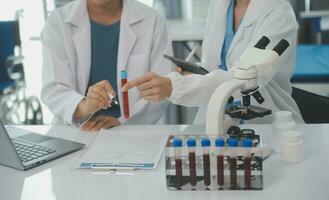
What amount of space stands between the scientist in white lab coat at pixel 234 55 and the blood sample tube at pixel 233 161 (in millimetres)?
239

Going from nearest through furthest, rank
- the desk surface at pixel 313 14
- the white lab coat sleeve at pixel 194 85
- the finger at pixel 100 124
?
the white lab coat sleeve at pixel 194 85
the finger at pixel 100 124
the desk surface at pixel 313 14

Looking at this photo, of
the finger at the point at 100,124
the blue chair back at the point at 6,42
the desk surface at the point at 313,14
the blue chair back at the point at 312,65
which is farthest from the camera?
the desk surface at the point at 313,14

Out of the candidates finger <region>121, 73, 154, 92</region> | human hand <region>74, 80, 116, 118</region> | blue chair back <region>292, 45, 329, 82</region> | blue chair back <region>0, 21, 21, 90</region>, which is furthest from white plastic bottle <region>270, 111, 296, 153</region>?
blue chair back <region>0, 21, 21, 90</region>

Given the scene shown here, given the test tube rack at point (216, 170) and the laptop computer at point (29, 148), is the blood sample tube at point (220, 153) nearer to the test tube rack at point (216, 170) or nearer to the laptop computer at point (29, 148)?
the test tube rack at point (216, 170)

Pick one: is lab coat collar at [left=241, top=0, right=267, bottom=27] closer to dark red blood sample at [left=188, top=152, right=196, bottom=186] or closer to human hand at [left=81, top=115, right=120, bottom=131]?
human hand at [left=81, top=115, right=120, bottom=131]

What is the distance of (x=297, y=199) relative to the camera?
37.8 inches

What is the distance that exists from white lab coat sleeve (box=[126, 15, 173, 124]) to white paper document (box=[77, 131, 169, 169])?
0.93 ft

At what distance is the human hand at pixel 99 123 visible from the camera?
Answer: 1.49m

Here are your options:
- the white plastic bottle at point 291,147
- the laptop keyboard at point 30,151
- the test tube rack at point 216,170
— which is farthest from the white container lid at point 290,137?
the laptop keyboard at point 30,151

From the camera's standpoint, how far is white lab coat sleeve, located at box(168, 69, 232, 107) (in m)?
1.36

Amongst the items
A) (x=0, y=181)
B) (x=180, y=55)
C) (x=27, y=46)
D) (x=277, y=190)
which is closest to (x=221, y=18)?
(x=277, y=190)

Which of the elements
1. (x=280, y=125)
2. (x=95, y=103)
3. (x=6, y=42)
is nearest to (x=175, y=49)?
(x=6, y=42)

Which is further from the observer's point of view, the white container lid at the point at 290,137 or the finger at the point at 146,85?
the finger at the point at 146,85

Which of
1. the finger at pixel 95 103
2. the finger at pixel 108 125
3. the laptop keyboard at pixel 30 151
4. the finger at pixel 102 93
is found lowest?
the laptop keyboard at pixel 30 151
